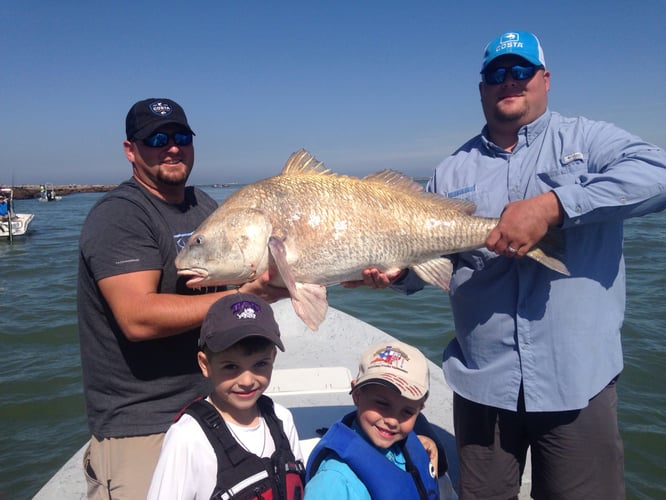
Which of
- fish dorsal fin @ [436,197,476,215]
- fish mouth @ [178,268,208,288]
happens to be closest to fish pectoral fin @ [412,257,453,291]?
fish dorsal fin @ [436,197,476,215]

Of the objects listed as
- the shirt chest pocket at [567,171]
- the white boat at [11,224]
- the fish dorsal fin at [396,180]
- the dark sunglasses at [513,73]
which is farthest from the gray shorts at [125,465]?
the white boat at [11,224]

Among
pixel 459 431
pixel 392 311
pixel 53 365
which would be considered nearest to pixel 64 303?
pixel 53 365

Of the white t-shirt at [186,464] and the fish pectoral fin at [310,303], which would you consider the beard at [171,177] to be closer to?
the fish pectoral fin at [310,303]

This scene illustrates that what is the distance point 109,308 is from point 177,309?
46 cm

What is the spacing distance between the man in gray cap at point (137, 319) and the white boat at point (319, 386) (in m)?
1.33

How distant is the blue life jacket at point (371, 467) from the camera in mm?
2400

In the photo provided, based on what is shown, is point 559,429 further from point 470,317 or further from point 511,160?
point 511,160

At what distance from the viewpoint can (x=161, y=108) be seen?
3.11 meters

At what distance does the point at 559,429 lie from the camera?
2.84 m

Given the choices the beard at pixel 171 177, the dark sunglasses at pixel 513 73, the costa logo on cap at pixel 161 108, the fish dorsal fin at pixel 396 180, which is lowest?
the fish dorsal fin at pixel 396 180

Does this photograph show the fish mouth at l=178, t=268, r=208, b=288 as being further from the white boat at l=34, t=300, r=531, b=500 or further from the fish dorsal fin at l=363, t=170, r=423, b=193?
the white boat at l=34, t=300, r=531, b=500

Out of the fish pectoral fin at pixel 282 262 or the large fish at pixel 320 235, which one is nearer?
the fish pectoral fin at pixel 282 262

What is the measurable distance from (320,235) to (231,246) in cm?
57

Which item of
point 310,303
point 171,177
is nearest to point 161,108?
point 171,177
